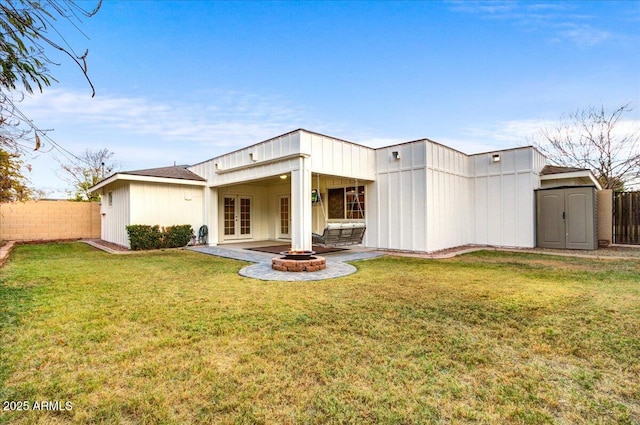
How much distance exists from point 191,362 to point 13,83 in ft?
7.77

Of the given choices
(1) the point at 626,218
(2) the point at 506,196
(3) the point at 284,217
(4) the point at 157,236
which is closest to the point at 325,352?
(4) the point at 157,236

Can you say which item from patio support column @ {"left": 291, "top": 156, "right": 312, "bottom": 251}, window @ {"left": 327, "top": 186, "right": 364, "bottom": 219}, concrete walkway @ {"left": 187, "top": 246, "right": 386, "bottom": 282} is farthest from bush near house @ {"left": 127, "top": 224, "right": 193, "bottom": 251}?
window @ {"left": 327, "top": 186, "right": 364, "bottom": 219}

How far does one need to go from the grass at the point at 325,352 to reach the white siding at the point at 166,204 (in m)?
5.99

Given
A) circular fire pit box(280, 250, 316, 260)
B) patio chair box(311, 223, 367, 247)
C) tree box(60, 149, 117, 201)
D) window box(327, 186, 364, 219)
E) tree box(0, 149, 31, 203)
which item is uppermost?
tree box(60, 149, 117, 201)

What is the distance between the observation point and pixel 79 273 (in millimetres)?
6133

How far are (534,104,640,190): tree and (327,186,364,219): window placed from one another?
46.8ft

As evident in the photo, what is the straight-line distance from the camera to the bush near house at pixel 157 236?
1016cm

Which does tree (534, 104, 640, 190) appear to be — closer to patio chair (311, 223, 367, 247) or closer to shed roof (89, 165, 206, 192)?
patio chair (311, 223, 367, 247)

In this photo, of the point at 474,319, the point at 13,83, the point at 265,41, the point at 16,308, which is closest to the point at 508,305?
the point at 474,319

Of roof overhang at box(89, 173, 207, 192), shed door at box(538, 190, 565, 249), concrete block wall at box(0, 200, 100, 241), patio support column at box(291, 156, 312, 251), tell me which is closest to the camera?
patio support column at box(291, 156, 312, 251)

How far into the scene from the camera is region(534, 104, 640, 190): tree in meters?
15.6

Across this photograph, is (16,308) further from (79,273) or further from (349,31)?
(349,31)

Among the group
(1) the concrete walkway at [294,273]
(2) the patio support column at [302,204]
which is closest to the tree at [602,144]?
(1) the concrete walkway at [294,273]

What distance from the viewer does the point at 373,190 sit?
1034 cm
